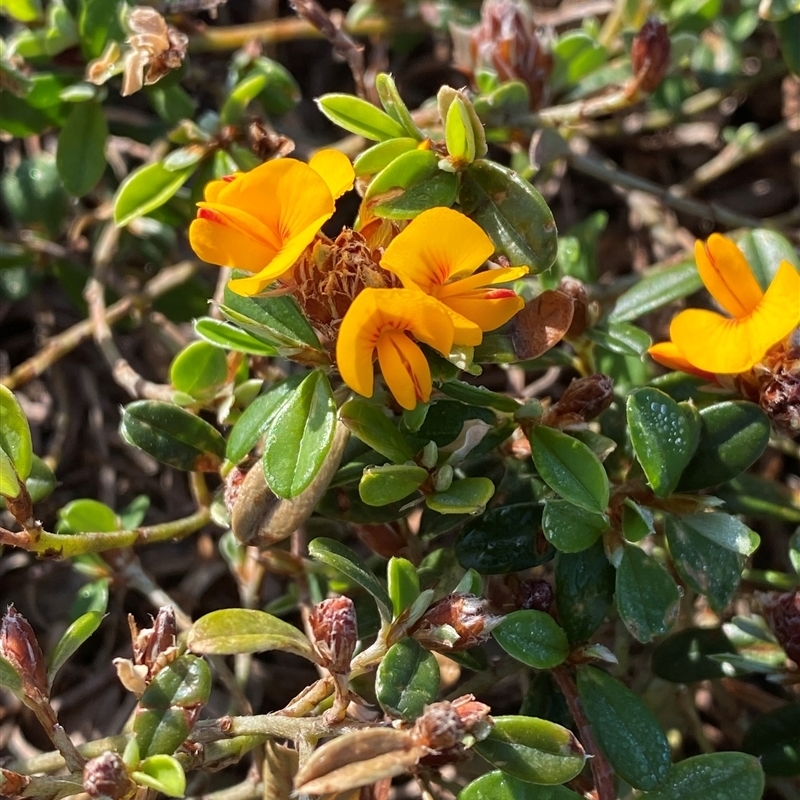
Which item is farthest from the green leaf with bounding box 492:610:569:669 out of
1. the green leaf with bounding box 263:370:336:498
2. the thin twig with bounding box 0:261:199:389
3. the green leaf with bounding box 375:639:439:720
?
the thin twig with bounding box 0:261:199:389

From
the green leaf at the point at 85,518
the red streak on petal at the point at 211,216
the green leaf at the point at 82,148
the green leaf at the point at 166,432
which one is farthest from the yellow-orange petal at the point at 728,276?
the green leaf at the point at 82,148

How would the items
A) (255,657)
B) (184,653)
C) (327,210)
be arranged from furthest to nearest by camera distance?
1. (255,657)
2. (184,653)
3. (327,210)

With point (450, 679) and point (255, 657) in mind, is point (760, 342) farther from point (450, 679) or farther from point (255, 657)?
point (255, 657)

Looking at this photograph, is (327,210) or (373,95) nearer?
(327,210)

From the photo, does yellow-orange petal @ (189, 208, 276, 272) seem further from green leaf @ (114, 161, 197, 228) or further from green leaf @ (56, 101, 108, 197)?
green leaf @ (56, 101, 108, 197)

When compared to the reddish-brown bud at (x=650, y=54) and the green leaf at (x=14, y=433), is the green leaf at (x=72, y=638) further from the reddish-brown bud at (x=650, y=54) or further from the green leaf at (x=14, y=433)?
the reddish-brown bud at (x=650, y=54)

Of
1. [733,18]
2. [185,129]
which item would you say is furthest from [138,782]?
[733,18]
